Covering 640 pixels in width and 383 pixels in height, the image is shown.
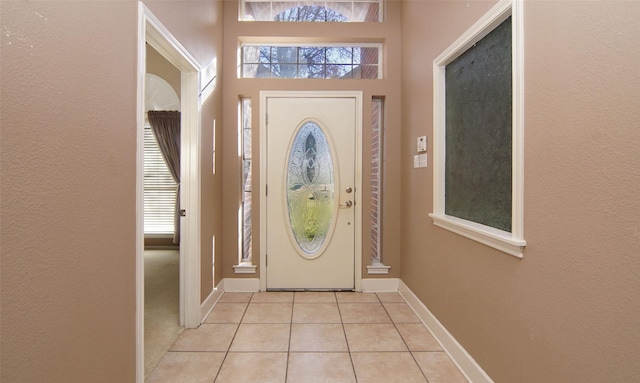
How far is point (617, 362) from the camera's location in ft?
3.14

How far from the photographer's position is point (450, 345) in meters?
2.03

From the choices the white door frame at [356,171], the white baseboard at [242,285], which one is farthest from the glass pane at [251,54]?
the white baseboard at [242,285]

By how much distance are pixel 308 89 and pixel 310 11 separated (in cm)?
83

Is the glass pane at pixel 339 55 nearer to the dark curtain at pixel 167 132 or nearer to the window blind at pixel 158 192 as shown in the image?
the dark curtain at pixel 167 132

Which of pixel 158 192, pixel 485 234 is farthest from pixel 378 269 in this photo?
pixel 158 192

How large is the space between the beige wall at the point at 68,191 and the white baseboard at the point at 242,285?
1585 mm

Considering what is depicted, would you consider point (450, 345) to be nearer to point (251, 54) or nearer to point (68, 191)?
point (68, 191)

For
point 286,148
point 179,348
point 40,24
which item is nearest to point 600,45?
point 40,24

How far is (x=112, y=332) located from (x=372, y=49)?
3204 mm

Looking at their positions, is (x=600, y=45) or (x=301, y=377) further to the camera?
(x=301, y=377)

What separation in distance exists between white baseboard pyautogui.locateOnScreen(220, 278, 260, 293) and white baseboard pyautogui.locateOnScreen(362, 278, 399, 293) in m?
1.10

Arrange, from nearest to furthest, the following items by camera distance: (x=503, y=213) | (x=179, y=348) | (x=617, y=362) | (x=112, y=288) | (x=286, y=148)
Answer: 1. (x=617, y=362)
2. (x=112, y=288)
3. (x=503, y=213)
4. (x=179, y=348)
5. (x=286, y=148)

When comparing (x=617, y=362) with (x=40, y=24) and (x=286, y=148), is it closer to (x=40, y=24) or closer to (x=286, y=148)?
(x=40, y=24)

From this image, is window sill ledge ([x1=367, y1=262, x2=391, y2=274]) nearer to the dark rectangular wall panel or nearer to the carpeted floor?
the dark rectangular wall panel
